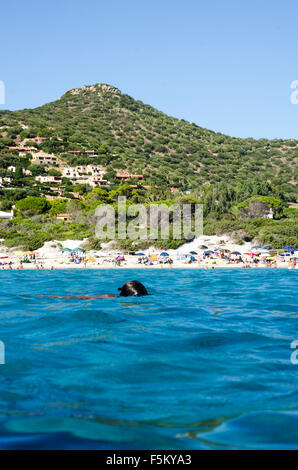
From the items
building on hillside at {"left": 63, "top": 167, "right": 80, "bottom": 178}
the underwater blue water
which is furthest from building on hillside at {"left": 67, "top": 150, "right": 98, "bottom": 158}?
the underwater blue water

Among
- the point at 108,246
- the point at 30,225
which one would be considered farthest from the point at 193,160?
the point at 108,246

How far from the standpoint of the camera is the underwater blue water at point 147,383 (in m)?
2.90

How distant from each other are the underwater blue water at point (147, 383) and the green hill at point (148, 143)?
261ft

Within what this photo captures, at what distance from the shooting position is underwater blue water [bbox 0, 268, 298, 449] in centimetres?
290

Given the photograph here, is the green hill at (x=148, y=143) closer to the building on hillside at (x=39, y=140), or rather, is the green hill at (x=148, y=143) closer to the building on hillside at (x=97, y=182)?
the building on hillside at (x=39, y=140)

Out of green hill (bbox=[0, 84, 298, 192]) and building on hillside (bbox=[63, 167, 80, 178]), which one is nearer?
building on hillside (bbox=[63, 167, 80, 178])

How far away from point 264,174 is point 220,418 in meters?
96.8

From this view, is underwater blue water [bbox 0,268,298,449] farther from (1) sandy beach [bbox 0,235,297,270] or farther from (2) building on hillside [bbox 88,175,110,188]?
(2) building on hillside [bbox 88,175,110,188]

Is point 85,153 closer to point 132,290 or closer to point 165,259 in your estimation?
point 165,259

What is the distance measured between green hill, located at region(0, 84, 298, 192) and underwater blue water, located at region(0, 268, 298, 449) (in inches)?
3133

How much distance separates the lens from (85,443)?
2.79 m

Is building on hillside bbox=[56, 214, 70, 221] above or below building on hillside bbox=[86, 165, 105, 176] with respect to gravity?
below

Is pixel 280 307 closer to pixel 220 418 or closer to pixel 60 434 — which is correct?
pixel 220 418

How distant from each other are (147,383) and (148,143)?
11409 cm
